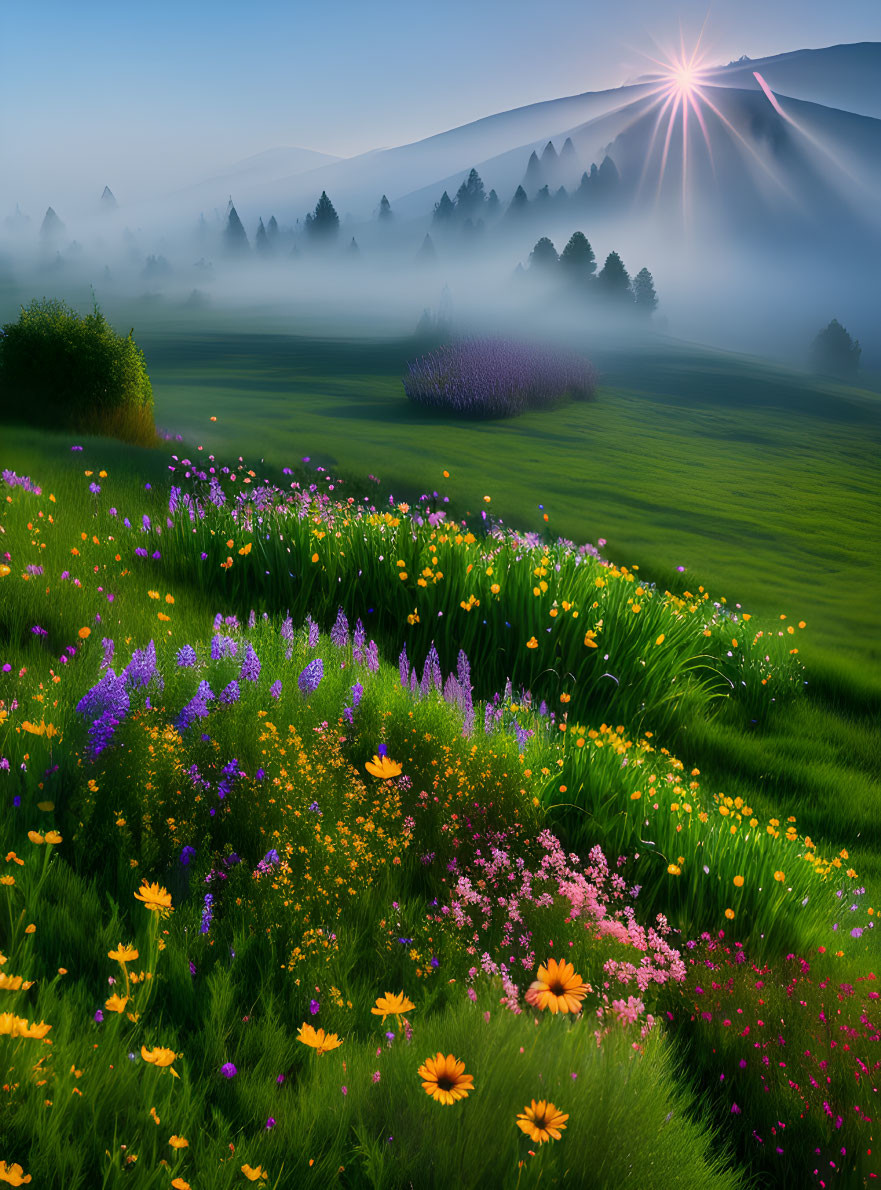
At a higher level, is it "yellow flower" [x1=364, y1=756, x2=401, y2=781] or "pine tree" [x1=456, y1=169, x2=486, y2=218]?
"pine tree" [x1=456, y1=169, x2=486, y2=218]

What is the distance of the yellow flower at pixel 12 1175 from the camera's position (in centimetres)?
140

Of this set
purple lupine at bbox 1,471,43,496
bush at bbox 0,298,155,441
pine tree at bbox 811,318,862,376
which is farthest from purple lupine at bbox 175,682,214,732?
pine tree at bbox 811,318,862,376

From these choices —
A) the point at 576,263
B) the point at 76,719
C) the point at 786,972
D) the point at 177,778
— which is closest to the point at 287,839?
the point at 177,778

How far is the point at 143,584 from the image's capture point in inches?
256

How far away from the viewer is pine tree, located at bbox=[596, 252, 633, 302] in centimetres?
4238

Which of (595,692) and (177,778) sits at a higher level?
(177,778)

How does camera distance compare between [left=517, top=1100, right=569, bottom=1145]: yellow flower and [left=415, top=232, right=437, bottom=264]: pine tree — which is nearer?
[left=517, top=1100, right=569, bottom=1145]: yellow flower

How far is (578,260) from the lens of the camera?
136 feet

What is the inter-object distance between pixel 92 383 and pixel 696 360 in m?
24.4

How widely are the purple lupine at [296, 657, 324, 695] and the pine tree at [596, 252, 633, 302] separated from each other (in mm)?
42487

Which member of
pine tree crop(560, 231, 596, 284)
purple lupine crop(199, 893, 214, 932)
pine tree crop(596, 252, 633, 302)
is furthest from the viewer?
pine tree crop(596, 252, 633, 302)

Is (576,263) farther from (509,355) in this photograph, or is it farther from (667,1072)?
(667,1072)

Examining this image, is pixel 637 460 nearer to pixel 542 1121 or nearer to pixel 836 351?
pixel 542 1121

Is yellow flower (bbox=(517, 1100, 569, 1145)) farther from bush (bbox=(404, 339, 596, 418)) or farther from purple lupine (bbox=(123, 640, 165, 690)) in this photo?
bush (bbox=(404, 339, 596, 418))
